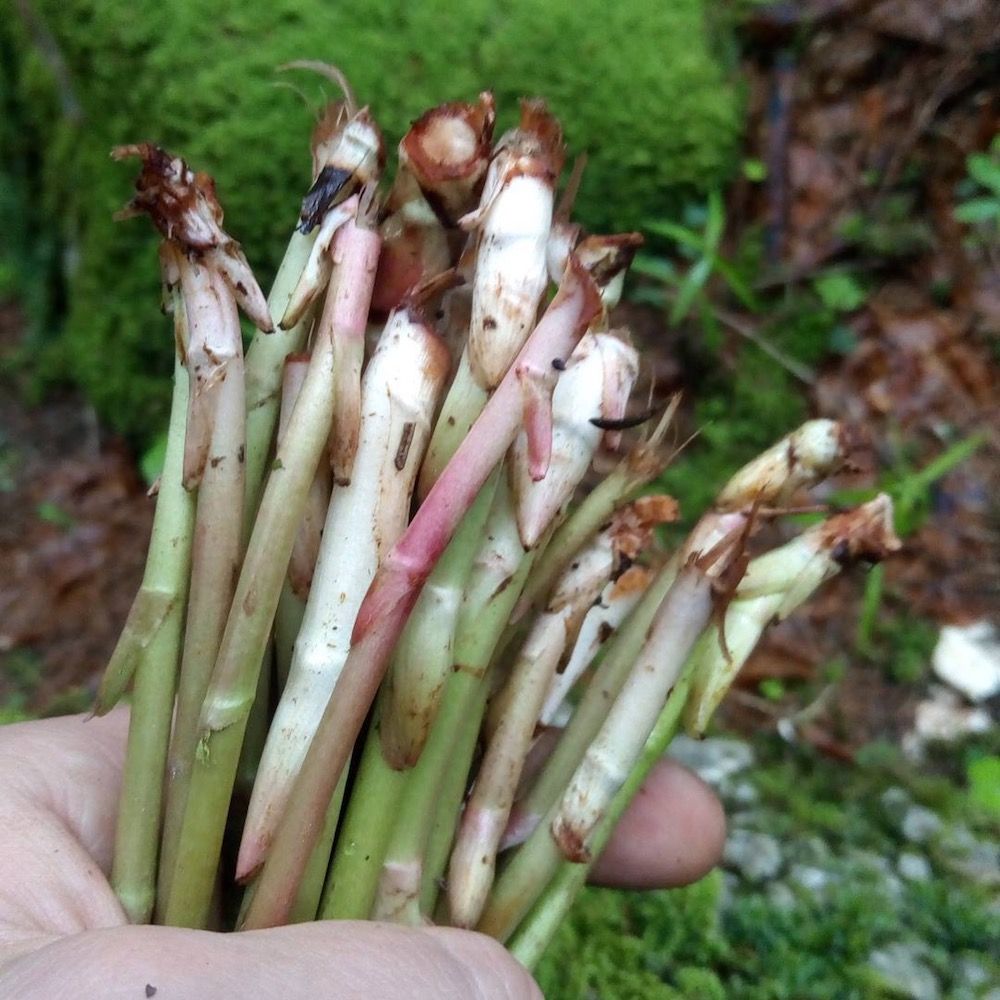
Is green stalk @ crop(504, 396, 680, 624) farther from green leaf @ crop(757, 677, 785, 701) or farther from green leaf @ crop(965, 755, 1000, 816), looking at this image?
green leaf @ crop(757, 677, 785, 701)

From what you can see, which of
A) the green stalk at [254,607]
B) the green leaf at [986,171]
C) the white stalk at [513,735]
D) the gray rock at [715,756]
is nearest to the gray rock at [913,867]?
the gray rock at [715,756]

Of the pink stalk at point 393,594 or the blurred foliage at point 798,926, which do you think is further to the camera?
the blurred foliage at point 798,926

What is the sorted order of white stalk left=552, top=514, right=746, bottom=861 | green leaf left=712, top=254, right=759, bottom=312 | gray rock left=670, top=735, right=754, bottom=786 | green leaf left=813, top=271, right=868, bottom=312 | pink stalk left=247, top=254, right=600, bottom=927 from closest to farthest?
pink stalk left=247, top=254, right=600, bottom=927, white stalk left=552, top=514, right=746, bottom=861, gray rock left=670, top=735, right=754, bottom=786, green leaf left=712, top=254, right=759, bottom=312, green leaf left=813, top=271, right=868, bottom=312

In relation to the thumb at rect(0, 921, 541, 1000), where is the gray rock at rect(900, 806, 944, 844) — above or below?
below

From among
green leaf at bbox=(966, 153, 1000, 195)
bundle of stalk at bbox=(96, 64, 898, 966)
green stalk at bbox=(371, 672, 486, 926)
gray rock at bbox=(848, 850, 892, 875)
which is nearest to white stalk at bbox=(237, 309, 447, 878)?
bundle of stalk at bbox=(96, 64, 898, 966)

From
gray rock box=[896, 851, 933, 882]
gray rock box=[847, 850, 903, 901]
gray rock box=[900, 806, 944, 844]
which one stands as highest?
gray rock box=[900, 806, 944, 844]

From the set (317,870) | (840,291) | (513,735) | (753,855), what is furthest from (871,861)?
(840,291)

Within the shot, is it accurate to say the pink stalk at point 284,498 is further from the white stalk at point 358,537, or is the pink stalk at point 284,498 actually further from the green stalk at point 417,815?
the green stalk at point 417,815

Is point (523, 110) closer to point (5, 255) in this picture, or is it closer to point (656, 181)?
point (656, 181)
